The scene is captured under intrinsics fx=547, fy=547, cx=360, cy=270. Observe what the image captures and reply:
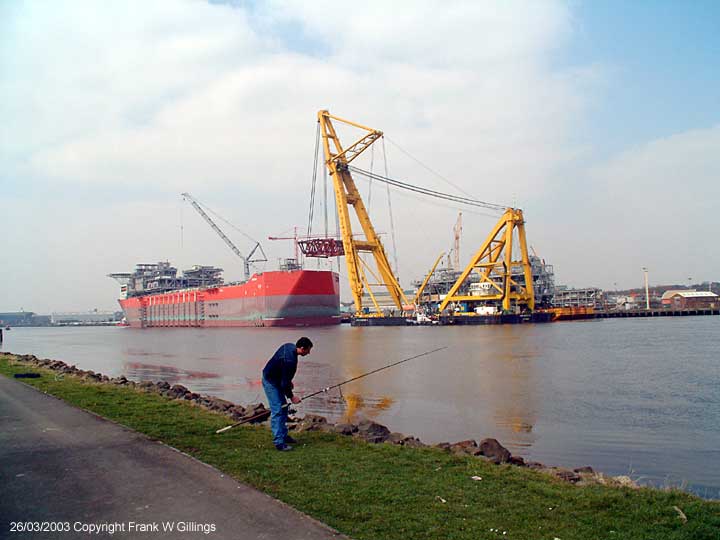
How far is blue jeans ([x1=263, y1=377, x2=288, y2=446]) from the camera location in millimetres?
5898

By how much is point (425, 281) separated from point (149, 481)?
211 ft

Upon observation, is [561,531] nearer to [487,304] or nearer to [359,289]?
[359,289]

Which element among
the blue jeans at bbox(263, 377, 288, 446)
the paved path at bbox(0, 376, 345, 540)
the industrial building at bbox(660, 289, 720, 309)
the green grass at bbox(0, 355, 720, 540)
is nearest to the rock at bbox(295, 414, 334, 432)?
the green grass at bbox(0, 355, 720, 540)

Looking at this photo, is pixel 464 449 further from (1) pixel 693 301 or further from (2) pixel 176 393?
(1) pixel 693 301

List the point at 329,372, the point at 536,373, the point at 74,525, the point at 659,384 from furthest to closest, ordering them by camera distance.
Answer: the point at 329,372
the point at 536,373
the point at 659,384
the point at 74,525

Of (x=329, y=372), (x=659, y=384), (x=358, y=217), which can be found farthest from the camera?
(x=358, y=217)

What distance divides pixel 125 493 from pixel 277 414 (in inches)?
78.1

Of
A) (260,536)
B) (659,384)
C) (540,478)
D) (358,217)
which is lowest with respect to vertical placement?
(659,384)

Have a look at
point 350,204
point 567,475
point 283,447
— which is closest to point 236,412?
point 283,447

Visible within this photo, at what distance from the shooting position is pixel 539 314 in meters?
57.7

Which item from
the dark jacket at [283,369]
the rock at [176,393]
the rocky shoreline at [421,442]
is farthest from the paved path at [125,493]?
the rock at [176,393]

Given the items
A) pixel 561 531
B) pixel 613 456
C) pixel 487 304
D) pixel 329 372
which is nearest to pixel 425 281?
pixel 487 304

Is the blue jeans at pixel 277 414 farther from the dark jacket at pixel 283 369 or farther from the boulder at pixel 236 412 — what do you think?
the boulder at pixel 236 412

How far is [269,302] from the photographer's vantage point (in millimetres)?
56938
